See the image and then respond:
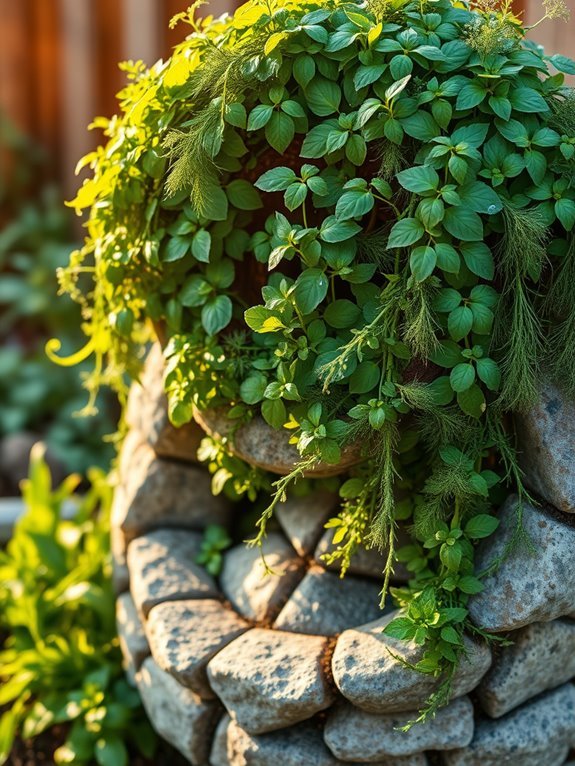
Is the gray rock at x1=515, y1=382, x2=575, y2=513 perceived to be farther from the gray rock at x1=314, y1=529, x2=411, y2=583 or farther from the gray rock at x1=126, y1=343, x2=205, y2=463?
the gray rock at x1=126, y1=343, x2=205, y2=463

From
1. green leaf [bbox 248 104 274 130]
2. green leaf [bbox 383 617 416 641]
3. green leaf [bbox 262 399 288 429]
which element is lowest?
green leaf [bbox 383 617 416 641]

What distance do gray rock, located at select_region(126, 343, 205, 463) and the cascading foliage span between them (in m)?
0.37

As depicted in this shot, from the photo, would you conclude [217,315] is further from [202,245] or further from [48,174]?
[48,174]

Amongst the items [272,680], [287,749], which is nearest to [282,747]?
[287,749]

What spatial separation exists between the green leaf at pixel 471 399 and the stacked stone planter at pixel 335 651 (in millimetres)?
149

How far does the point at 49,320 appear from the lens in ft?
12.9

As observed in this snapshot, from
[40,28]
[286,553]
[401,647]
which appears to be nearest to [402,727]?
[401,647]

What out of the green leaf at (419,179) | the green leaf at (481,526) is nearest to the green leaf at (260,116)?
the green leaf at (419,179)

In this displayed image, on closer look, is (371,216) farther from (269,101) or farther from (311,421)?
(311,421)

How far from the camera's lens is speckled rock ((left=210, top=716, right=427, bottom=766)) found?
1.70 m

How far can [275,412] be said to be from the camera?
157 centimetres

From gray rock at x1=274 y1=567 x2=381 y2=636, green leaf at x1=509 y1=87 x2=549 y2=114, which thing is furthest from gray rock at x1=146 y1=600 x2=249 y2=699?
green leaf at x1=509 y1=87 x2=549 y2=114

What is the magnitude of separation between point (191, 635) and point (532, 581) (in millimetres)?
694

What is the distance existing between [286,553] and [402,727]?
18.9 inches
